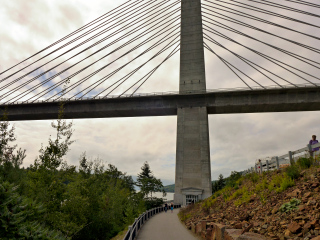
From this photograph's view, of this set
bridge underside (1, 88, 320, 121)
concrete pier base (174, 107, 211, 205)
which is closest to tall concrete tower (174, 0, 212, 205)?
concrete pier base (174, 107, 211, 205)

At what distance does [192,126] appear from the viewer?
42.8 meters

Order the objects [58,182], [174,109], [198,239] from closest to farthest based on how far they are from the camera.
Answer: [58,182] < [198,239] < [174,109]

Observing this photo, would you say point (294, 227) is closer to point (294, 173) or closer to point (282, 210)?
point (282, 210)

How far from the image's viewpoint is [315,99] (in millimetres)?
38500

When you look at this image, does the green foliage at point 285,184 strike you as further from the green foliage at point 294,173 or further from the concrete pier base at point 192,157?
the concrete pier base at point 192,157

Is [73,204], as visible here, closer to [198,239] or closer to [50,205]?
[50,205]

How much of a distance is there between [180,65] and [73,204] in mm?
35873

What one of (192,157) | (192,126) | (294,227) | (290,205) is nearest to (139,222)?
(290,205)

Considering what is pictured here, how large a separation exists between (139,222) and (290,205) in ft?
40.8

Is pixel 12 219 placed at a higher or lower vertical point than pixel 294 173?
lower

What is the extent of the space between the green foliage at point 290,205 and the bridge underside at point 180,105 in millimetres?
34132

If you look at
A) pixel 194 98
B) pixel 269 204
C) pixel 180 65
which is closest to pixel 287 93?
Result: pixel 194 98

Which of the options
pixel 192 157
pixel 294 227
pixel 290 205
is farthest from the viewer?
pixel 192 157

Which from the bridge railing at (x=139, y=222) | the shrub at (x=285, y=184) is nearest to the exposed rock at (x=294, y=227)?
the shrub at (x=285, y=184)
